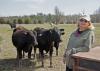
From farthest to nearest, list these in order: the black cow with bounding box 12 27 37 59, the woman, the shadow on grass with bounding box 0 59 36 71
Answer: the black cow with bounding box 12 27 37 59
the shadow on grass with bounding box 0 59 36 71
the woman

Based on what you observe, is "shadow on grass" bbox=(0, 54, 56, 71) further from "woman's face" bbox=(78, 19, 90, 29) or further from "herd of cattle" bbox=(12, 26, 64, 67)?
"woman's face" bbox=(78, 19, 90, 29)

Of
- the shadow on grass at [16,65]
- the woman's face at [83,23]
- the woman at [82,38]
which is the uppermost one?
Result: the woman's face at [83,23]

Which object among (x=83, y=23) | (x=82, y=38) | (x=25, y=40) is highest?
(x=83, y=23)

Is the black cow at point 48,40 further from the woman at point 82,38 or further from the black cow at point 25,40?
the woman at point 82,38

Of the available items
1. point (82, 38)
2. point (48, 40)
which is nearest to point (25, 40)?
point (48, 40)

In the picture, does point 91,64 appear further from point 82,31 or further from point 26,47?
point 26,47

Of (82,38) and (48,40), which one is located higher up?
(82,38)

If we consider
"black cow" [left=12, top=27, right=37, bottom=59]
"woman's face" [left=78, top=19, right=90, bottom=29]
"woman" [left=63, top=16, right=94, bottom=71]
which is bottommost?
"black cow" [left=12, top=27, right=37, bottom=59]

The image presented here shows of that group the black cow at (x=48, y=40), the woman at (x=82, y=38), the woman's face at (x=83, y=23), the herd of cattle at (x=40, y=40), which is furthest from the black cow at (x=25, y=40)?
the woman's face at (x=83, y=23)

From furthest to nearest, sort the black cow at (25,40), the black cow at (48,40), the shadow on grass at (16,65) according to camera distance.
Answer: the black cow at (25,40) < the black cow at (48,40) < the shadow on grass at (16,65)

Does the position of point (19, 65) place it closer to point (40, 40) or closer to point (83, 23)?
point (40, 40)

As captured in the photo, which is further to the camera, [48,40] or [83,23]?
[48,40]

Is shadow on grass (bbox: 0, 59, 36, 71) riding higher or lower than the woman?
lower

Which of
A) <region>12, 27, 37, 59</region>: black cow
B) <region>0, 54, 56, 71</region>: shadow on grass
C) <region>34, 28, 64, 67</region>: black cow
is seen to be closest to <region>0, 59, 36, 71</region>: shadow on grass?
<region>0, 54, 56, 71</region>: shadow on grass
